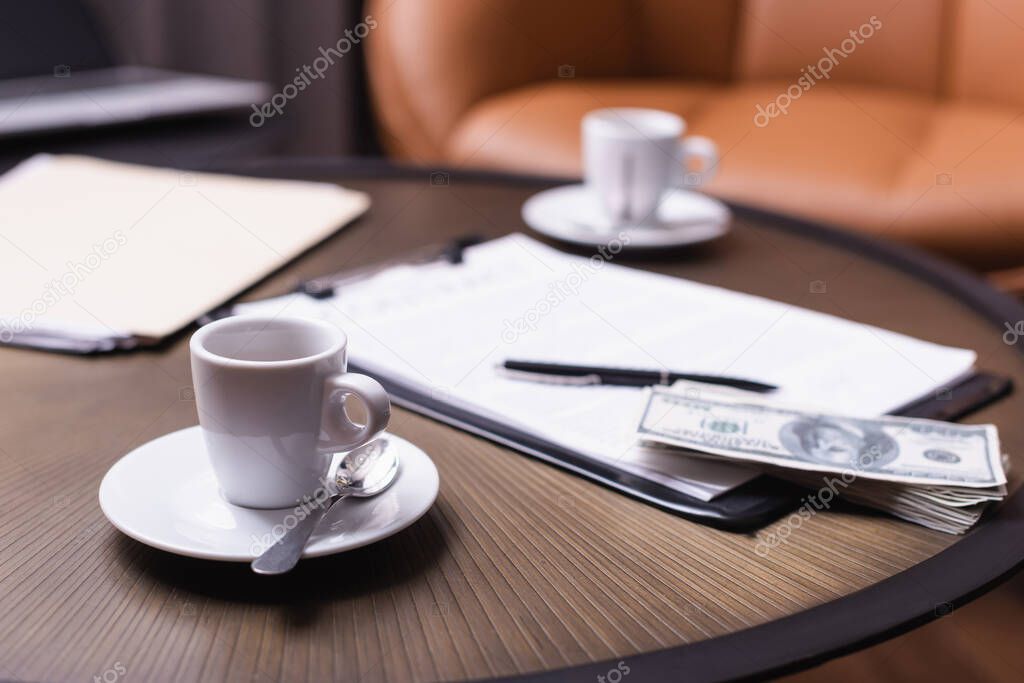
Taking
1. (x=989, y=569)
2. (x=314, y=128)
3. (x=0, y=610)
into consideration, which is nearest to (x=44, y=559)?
(x=0, y=610)

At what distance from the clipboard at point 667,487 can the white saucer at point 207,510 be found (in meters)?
0.08

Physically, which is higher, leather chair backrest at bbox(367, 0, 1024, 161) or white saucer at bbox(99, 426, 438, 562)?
leather chair backrest at bbox(367, 0, 1024, 161)

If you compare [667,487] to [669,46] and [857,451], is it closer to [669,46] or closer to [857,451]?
[857,451]

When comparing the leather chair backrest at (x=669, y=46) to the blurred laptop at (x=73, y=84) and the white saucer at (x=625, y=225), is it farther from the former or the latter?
the white saucer at (x=625, y=225)

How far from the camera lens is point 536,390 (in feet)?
2.18

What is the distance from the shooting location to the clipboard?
1.77 ft

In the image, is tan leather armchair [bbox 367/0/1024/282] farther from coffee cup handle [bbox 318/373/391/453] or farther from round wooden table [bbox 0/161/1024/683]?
coffee cup handle [bbox 318/373/391/453]

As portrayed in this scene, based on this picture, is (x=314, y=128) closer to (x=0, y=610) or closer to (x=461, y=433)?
(x=461, y=433)

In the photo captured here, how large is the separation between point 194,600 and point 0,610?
0.27ft

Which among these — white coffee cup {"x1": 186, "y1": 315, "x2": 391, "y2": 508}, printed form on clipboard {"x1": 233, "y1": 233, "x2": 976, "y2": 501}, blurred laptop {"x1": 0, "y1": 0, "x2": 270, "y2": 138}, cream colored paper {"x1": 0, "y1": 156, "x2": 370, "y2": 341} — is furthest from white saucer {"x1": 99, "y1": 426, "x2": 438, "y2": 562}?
blurred laptop {"x1": 0, "y1": 0, "x2": 270, "y2": 138}

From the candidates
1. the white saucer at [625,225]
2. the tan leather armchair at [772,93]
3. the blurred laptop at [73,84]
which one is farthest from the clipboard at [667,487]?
the blurred laptop at [73,84]

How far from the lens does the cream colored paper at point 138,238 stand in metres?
0.77

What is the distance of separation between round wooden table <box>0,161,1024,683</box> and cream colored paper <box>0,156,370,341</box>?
102mm

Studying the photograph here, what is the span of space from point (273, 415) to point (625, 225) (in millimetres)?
588
